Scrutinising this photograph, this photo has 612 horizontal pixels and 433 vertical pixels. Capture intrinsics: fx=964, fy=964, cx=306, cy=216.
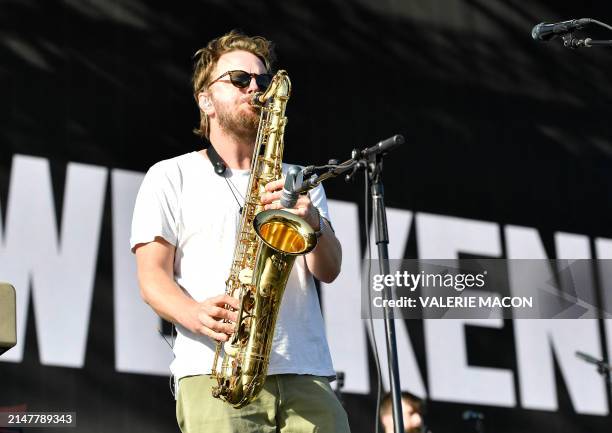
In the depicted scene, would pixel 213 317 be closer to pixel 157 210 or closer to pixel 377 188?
pixel 157 210

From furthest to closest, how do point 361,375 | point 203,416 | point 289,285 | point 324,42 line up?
point 324,42, point 361,375, point 289,285, point 203,416

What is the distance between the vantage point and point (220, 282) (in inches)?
116

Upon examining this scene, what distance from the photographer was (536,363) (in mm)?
7094

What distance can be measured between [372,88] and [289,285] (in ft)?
14.5

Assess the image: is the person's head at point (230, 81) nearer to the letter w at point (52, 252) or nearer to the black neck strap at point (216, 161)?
the black neck strap at point (216, 161)

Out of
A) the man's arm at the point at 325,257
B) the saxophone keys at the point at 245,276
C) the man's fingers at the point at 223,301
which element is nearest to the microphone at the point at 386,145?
the man's arm at the point at 325,257

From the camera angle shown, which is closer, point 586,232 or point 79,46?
point 79,46

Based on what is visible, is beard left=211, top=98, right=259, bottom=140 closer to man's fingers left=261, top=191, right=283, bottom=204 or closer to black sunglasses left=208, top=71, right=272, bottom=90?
black sunglasses left=208, top=71, right=272, bottom=90

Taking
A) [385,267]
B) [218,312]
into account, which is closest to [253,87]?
[385,267]

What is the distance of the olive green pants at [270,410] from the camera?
2.80 m

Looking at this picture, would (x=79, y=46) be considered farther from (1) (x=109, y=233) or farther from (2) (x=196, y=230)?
(2) (x=196, y=230)

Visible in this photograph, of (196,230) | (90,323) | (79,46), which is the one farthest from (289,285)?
(79,46)

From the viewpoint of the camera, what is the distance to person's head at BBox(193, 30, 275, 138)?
10.8ft

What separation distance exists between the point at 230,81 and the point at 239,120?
0.47ft
